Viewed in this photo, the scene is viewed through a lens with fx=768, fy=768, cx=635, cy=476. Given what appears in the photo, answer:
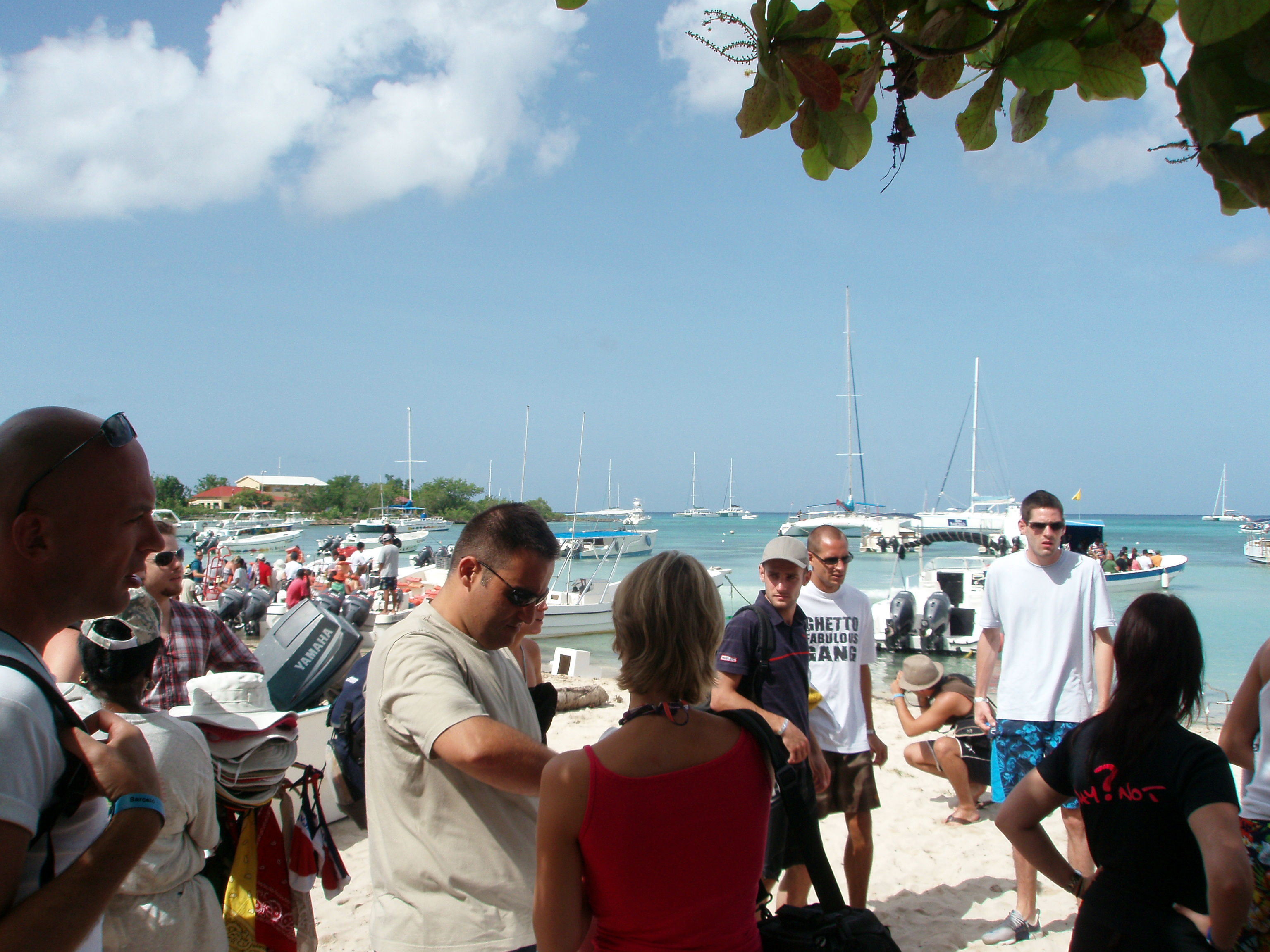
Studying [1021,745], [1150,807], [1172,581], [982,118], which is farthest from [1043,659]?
[1172,581]

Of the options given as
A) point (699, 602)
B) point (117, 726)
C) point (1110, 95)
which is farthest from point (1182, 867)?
point (117, 726)

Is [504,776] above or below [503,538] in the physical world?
below

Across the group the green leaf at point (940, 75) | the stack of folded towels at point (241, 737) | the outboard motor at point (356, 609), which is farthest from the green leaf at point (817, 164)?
the outboard motor at point (356, 609)

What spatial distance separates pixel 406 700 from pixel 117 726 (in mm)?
617

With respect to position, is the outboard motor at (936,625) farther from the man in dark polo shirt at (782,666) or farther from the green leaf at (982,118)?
the green leaf at (982,118)

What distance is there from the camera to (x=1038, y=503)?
3.97 meters

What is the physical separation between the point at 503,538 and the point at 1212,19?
1667 millimetres

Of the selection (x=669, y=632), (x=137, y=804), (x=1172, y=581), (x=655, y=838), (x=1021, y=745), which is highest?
(x=669, y=632)

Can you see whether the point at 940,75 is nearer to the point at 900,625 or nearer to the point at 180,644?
the point at 180,644

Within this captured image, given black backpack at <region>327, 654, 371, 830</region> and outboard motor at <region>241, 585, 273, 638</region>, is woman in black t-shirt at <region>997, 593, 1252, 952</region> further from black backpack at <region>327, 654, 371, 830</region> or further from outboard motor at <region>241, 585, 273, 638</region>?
outboard motor at <region>241, 585, 273, 638</region>

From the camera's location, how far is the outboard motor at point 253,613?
15.5m

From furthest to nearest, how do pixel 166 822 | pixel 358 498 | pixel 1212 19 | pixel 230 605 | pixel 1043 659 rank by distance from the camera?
pixel 358 498
pixel 230 605
pixel 1043 659
pixel 166 822
pixel 1212 19

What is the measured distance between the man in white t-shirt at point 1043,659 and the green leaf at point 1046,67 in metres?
3.24

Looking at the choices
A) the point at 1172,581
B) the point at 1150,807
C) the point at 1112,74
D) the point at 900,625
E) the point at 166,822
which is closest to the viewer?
the point at 1112,74
